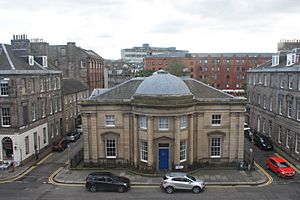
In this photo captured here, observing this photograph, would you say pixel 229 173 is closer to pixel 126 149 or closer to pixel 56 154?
pixel 126 149

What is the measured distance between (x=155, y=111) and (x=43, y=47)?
997 inches

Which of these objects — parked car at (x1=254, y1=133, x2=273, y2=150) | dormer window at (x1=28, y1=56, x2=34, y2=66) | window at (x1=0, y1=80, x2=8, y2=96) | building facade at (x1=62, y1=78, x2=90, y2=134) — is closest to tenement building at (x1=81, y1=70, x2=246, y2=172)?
parked car at (x1=254, y1=133, x2=273, y2=150)

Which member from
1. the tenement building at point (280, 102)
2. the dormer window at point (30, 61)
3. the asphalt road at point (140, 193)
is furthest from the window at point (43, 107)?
the tenement building at point (280, 102)

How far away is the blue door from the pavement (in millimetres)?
1264

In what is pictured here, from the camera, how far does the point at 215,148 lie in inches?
1315

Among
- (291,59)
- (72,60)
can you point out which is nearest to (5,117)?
(72,60)

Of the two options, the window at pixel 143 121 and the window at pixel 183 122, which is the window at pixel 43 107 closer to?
the window at pixel 143 121

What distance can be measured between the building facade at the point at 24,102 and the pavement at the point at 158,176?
11.4 feet

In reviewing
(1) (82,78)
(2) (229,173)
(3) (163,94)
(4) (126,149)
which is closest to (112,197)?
(4) (126,149)

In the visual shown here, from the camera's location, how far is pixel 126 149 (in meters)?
33.1

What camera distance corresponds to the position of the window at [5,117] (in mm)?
34594

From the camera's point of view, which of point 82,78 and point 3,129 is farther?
point 82,78

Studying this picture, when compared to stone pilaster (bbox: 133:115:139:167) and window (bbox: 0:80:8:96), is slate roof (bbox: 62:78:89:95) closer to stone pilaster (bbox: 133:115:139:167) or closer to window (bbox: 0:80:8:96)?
window (bbox: 0:80:8:96)

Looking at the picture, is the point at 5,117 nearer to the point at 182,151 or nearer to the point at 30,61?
the point at 30,61
